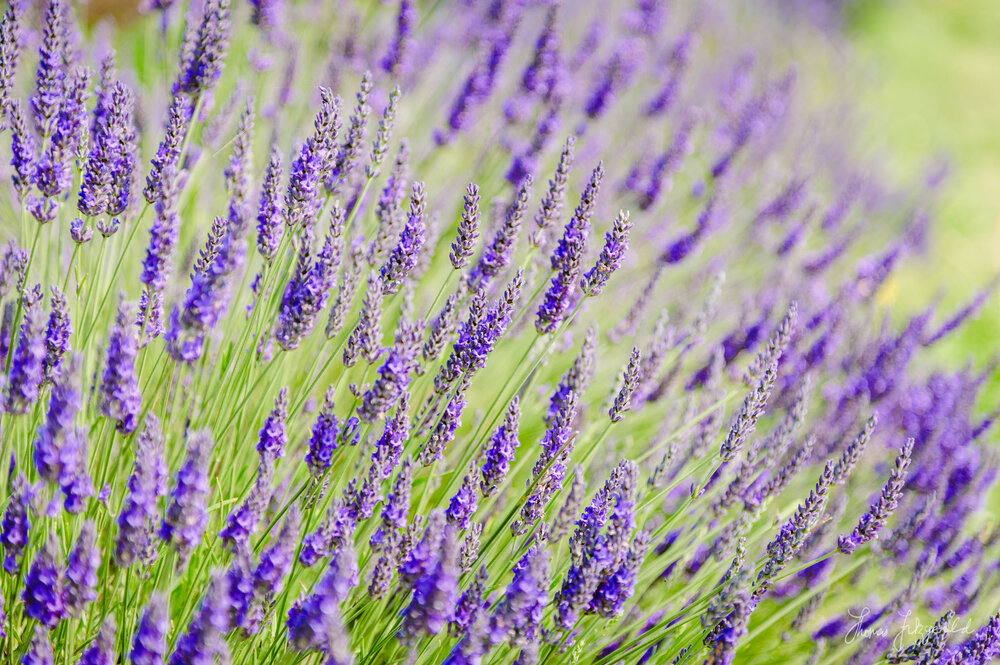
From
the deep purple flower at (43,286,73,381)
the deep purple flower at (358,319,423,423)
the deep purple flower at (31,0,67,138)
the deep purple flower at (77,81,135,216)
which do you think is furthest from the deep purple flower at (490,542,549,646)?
the deep purple flower at (31,0,67,138)

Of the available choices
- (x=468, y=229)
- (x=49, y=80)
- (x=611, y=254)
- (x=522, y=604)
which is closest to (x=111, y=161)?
(x=49, y=80)

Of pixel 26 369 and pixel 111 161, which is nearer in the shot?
pixel 26 369

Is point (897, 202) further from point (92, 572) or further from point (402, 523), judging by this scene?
point (92, 572)

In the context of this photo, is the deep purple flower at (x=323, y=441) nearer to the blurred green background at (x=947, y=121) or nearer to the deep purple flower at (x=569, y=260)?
the deep purple flower at (x=569, y=260)

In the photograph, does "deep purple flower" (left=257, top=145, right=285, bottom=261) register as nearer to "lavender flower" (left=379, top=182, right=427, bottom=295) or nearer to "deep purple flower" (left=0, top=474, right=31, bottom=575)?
"lavender flower" (left=379, top=182, right=427, bottom=295)
